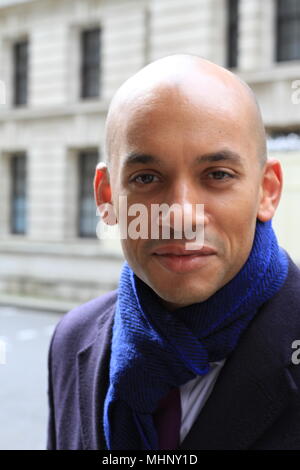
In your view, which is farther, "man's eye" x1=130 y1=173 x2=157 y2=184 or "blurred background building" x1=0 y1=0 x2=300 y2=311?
"blurred background building" x1=0 y1=0 x2=300 y2=311

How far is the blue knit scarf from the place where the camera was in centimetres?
150

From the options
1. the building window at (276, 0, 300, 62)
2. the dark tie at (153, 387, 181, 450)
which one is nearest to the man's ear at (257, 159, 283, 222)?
the dark tie at (153, 387, 181, 450)

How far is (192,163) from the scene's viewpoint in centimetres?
140

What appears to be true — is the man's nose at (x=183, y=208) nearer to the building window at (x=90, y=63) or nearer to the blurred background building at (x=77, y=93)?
the blurred background building at (x=77, y=93)

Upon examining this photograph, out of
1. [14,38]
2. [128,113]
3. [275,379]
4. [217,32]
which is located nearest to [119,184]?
[128,113]

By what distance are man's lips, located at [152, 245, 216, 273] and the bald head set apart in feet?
0.88

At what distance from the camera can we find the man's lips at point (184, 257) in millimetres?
1436

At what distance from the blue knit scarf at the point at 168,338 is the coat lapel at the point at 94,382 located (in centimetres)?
14

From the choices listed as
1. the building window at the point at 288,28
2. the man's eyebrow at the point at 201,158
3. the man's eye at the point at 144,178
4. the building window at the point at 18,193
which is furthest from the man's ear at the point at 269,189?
the building window at the point at 18,193

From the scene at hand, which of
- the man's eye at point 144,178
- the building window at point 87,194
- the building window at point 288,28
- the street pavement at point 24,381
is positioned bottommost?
the street pavement at point 24,381

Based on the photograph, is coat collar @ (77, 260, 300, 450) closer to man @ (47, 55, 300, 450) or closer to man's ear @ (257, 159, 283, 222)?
man @ (47, 55, 300, 450)

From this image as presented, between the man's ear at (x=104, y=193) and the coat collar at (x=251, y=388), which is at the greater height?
the man's ear at (x=104, y=193)

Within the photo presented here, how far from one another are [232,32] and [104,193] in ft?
51.8

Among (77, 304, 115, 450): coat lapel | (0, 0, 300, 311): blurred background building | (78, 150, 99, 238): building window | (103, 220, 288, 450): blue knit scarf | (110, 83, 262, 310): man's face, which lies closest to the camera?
(110, 83, 262, 310): man's face
